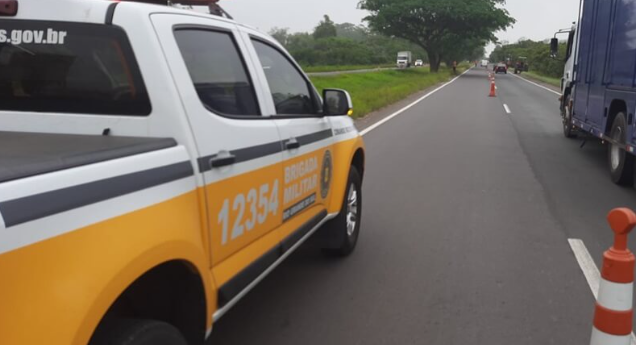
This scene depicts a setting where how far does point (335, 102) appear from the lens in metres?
4.55

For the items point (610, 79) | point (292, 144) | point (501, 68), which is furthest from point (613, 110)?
point (501, 68)

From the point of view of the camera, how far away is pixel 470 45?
3002 inches

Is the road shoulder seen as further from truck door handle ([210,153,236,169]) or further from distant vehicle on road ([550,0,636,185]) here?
truck door handle ([210,153,236,169])

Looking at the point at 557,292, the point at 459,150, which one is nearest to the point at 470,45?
the point at 459,150

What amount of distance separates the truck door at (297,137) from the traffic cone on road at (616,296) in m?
1.74

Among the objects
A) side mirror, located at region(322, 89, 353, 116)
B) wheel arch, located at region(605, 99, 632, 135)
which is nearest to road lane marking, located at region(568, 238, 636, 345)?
side mirror, located at region(322, 89, 353, 116)

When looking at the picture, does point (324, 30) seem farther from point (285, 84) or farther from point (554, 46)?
point (285, 84)

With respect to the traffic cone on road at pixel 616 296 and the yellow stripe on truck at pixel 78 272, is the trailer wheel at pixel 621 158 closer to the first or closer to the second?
the traffic cone on road at pixel 616 296

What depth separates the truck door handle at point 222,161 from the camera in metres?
2.74

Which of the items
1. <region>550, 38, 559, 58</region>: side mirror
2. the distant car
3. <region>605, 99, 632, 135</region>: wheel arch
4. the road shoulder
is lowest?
the distant car

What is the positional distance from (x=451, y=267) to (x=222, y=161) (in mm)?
2842

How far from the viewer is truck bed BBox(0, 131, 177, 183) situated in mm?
1951

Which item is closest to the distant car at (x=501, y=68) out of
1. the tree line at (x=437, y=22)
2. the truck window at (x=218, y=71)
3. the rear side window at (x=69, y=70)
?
the tree line at (x=437, y=22)

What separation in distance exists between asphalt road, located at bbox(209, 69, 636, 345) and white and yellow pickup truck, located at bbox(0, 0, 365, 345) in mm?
669
